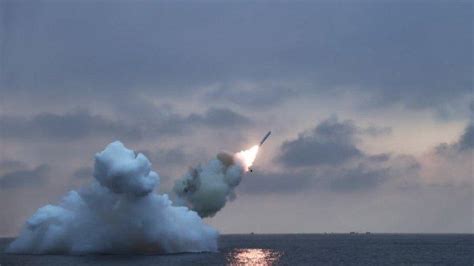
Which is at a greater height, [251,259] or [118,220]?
[118,220]

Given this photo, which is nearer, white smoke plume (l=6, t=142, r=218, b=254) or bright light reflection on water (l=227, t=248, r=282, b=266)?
white smoke plume (l=6, t=142, r=218, b=254)

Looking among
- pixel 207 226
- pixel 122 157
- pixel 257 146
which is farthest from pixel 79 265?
pixel 257 146

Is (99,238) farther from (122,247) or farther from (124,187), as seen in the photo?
(124,187)

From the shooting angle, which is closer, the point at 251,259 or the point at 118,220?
the point at 118,220

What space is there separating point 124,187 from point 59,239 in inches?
948

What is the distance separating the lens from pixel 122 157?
104500 mm

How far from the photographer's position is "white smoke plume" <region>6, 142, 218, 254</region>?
104438mm

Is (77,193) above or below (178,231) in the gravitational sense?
above

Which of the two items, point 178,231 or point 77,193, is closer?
point 178,231

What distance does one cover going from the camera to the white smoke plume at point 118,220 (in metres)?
104

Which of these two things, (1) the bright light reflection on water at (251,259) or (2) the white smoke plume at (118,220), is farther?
(1) the bright light reflection on water at (251,259)

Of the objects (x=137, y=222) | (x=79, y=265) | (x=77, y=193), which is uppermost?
(x=77, y=193)

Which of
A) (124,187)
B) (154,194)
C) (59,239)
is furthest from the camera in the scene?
(59,239)

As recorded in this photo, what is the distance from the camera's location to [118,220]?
110 metres
